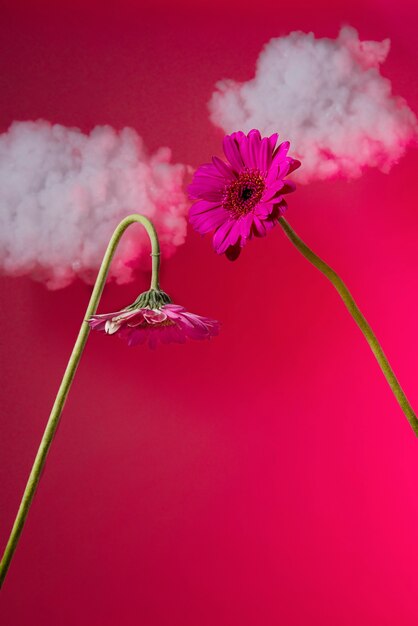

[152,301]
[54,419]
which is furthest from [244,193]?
[54,419]

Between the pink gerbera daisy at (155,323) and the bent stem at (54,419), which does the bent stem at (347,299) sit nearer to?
the pink gerbera daisy at (155,323)

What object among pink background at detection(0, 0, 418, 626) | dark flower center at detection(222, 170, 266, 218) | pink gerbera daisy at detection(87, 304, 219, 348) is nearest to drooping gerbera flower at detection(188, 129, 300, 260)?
dark flower center at detection(222, 170, 266, 218)

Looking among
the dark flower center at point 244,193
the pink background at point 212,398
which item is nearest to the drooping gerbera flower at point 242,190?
the dark flower center at point 244,193

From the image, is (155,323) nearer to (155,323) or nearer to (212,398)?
(155,323)

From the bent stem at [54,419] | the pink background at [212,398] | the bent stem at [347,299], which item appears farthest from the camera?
the pink background at [212,398]

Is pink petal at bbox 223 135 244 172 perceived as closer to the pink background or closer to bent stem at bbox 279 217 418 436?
bent stem at bbox 279 217 418 436

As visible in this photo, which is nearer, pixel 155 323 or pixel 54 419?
pixel 155 323
